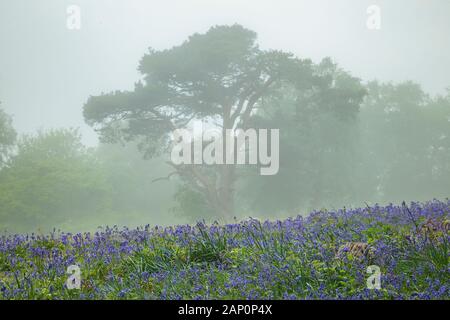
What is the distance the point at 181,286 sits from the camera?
5.73 meters

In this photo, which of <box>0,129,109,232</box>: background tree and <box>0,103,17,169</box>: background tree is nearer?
<box>0,129,109,232</box>: background tree

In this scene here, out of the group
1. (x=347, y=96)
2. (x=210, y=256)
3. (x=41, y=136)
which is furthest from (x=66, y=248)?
(x=41, y=136)

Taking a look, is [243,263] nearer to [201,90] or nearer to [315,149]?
[201,90]

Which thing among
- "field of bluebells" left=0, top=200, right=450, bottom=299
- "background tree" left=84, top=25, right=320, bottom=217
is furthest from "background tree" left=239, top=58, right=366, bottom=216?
"field of bluebells" left=0, top=200, right=450, bottom=299

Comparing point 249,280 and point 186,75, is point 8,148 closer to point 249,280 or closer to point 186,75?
point 186,75

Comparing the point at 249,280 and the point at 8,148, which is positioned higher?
the point at 8,148

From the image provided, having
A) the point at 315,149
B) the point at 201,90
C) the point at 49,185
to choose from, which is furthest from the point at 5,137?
the point at 315,149

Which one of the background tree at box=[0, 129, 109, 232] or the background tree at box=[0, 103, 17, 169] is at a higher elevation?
the background tree at box=[0, 103, 17, 169]

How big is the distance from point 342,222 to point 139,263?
157 inches

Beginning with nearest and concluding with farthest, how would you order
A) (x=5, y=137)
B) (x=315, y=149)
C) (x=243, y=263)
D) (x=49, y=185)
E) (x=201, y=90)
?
(x=243, y=263), (x=201, y=90), (x=315, y=149), (x=49, y=185), (x=5, y=137)

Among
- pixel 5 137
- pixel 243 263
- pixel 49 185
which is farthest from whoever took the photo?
pixel 5 137

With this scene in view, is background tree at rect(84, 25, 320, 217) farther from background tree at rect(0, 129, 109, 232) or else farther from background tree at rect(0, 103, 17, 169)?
background tree at rect(0, 103, 17, 169)

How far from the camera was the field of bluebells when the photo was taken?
5379 mm

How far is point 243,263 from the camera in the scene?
20.7 feet
